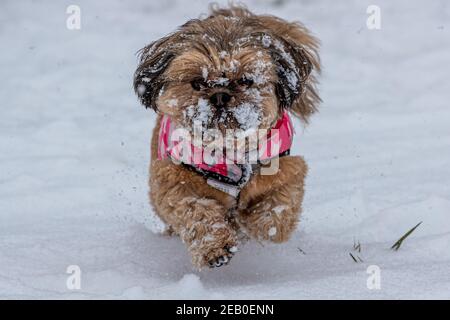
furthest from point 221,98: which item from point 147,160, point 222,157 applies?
point 147,160

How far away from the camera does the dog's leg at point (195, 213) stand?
2891mm

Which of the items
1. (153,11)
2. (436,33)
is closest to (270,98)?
(436,33)

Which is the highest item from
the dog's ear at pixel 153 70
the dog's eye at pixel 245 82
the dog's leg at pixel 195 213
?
the dog's ear at pixel 153 70

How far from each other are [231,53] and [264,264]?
0.91 m

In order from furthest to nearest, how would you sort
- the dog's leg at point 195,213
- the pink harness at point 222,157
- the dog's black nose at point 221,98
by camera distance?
the pink harness at point 222,157
the dog's leg at point 195,213
the dog's black nose at point 221,98

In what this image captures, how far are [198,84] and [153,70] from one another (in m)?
0.32

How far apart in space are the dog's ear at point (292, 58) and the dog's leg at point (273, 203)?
11.4 inches

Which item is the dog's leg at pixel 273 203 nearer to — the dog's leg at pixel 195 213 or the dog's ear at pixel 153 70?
the dog's leg at pixel 195 213

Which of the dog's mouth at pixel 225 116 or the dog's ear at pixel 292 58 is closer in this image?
the dog's mouth at pixel 225 116

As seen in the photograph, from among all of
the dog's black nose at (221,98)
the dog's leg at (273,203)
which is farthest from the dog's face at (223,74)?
the dog's leg at (273,203)

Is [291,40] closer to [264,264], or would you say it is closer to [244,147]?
[244,147]

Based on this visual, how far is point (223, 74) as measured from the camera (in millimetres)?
2754

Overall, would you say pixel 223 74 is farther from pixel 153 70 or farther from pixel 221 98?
pixel 153 70

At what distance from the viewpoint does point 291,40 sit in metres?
3.27
